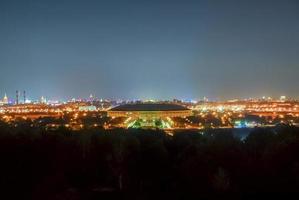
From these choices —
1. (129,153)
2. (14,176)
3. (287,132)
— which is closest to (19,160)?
(14,176)

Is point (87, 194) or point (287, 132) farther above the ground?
point (287, 132)

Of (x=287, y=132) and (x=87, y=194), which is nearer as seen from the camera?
(x=87, y=194)

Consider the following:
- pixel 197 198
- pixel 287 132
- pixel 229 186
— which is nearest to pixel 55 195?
pixel 197 198

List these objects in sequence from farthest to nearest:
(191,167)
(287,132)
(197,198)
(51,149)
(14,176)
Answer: (287,132) < (51,149) < (191,167) < (14,176) < (197,198)

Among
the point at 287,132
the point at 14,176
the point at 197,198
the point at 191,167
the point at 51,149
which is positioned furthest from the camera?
the point at 287,132

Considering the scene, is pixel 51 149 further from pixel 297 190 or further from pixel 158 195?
pixel 297 190

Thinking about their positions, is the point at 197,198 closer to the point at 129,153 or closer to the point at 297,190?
the point at 297,190
